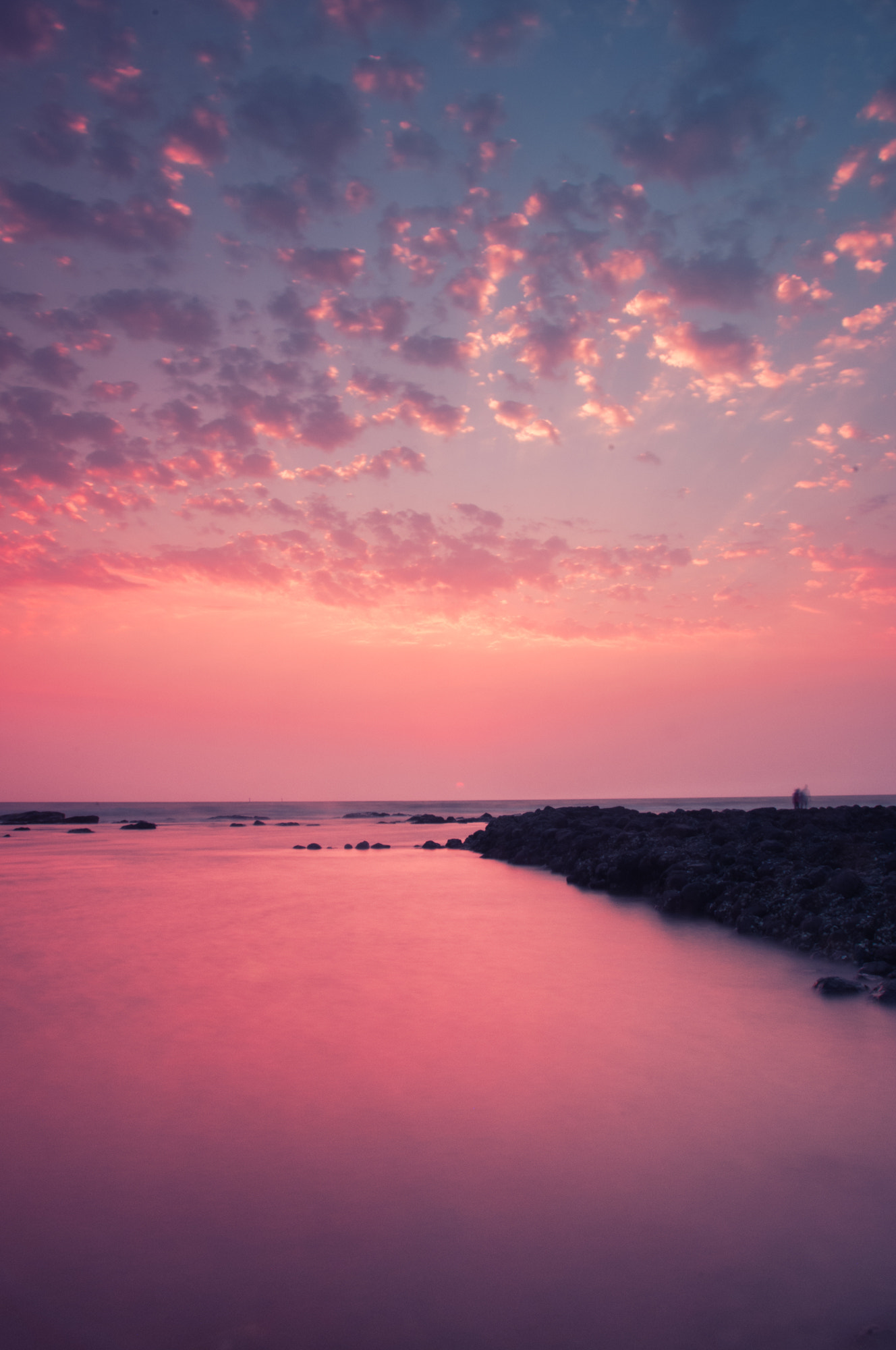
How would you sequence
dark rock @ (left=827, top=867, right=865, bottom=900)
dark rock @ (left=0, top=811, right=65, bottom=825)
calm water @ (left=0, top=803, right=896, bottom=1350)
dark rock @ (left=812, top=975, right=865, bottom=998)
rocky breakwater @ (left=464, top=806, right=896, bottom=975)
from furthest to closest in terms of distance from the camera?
1. dark rock @ (left=0, top=811, right=65, bottom=825)
2. dark rock @ (left=827, top=867, right=865, bottom=900)
3. rocky breakwater @ (left=464, top=806, right=896, bottom=975)
4. dark rock @ (left=812, top=975, right=865, bottom=998)
5. calm water @ (left=0, top=803, right=896, bottom=1350)

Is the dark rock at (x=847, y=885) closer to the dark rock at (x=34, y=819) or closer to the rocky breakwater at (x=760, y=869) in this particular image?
the rocky breakwater at (x=760, y=869)

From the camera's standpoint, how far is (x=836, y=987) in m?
7.43

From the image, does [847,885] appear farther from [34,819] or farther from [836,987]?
[34,819]

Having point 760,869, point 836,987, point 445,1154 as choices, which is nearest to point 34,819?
point 760,869

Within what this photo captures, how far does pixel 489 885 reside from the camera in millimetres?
18000

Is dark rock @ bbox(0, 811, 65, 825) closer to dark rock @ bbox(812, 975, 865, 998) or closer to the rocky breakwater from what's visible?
the rocky breakwater

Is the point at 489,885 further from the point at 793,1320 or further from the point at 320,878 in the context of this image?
the point at 793,1320

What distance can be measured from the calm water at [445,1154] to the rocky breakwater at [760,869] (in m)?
0.94

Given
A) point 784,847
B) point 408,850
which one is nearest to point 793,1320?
point 784,847

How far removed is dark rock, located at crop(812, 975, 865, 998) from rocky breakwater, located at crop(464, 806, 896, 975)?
0.75 meters

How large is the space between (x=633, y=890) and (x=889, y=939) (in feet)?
24.5

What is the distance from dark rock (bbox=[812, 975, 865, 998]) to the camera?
24.3ft

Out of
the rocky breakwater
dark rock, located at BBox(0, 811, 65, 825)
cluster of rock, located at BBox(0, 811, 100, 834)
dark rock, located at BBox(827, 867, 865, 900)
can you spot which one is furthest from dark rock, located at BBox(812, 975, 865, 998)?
dark rock, located at BBox(0, 811, 65, 825)

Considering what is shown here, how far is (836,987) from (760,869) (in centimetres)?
565
